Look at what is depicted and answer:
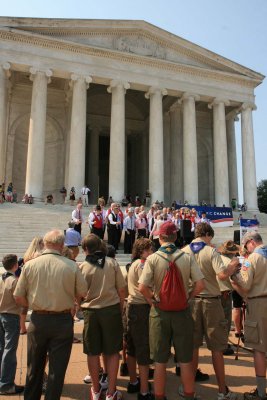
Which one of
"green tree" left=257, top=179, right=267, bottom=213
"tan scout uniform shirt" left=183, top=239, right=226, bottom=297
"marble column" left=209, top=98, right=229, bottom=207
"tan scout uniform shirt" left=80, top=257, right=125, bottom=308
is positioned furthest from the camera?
"green tree" left=257, top=179, right=267, bottom=213

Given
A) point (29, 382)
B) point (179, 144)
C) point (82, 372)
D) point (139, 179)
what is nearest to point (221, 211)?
point (179, 144)

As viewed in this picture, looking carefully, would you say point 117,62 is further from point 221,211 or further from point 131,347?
point 131,347

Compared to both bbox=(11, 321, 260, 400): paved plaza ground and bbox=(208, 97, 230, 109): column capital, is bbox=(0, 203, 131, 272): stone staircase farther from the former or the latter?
bbox=(208, 97, 230, 109): column capital

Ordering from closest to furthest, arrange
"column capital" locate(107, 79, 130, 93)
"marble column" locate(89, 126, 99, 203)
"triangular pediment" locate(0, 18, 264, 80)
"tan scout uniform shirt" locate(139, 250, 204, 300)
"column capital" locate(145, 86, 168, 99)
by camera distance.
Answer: "tan scout uniform shirt" locate(139, 250, 204, 300)
"triangular pediment" locate(0, 18, 264, 80)
"column capital" locate(107, 79, 130, 93)
"column capital" locate(145, 86, 168, 99)
"marble column" locate(89, 126, 99, 203)

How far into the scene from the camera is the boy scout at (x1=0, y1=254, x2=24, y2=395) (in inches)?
230

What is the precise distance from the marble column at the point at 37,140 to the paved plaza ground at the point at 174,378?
22.1m

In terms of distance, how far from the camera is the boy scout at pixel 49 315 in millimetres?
4840

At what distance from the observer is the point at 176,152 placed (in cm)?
3797

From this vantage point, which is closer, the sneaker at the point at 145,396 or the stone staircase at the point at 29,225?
the sneaker at the point at 145,396

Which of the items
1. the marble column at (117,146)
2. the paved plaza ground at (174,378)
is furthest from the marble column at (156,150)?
the paved plaza ground at (174,378)

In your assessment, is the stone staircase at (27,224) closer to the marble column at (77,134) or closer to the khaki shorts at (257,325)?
the marble column at (77,134)

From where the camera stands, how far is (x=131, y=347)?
6117mm

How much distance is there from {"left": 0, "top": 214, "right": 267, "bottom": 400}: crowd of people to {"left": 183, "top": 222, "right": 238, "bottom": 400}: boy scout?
0.02 metres

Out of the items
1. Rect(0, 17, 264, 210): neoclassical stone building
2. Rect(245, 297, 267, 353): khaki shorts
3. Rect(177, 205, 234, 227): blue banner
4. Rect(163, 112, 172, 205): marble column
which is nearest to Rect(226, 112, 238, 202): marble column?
Rect(0, 17, 264, 210): neoclassical stone building
